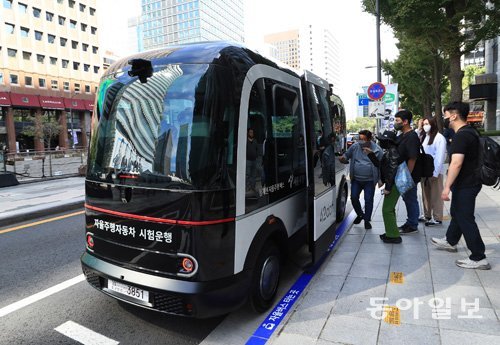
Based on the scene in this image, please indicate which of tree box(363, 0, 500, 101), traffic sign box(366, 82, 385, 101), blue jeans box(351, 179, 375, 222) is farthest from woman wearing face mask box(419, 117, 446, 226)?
tree box(363, 0, 500, 101)

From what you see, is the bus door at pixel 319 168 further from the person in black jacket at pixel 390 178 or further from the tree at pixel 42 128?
the tree at pixel 42 128

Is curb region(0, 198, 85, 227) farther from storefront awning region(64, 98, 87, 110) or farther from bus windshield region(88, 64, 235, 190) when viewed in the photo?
storefront awning region(64, 98, 87, 110)

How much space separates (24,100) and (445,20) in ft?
158

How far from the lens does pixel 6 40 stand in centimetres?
4416

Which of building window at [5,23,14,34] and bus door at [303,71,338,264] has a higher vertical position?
building window at [5,23,14,34]

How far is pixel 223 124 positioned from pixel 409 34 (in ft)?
50.5

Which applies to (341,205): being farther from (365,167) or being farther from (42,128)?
(42,128)

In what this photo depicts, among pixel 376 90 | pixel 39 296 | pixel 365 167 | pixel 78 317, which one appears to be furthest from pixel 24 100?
pixel 78 317

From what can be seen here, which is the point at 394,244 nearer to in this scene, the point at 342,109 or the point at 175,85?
the point at 342,109

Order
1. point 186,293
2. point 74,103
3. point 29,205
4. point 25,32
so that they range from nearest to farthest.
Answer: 1. point 186,293
2. point 29,205
3. point 25,32
4. point 74,103

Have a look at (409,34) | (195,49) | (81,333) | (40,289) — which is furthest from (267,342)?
(409,34)

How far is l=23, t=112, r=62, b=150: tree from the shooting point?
145 ft

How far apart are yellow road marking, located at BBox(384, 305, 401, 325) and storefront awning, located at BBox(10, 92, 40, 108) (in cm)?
5176

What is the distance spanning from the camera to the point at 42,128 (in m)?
44.6
